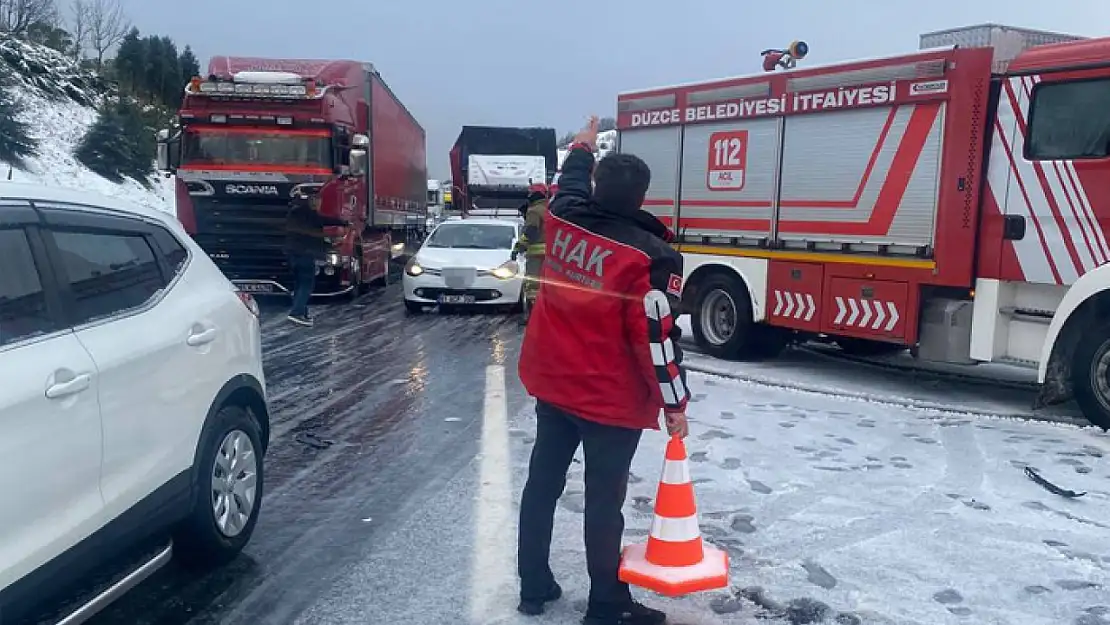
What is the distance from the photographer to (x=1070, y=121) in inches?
294

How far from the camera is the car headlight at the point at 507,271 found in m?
14.1

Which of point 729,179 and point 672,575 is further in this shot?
point 729,179

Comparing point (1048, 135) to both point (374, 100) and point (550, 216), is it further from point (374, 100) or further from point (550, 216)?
point (374, 100)

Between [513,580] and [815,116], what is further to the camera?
[815,116]

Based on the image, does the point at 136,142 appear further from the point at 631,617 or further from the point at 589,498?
the point at 631,617

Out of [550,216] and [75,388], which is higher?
[550,216]

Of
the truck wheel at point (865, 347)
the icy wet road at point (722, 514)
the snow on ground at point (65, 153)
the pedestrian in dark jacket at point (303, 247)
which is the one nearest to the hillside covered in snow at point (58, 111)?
the snow on ground at point (65, 153)

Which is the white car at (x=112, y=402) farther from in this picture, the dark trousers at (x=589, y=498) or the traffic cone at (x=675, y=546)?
the traffic cone at (x=675, y=546)

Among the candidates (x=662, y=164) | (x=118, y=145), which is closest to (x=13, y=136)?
(x=118, y=145)

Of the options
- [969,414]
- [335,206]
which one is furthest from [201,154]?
[969,414]

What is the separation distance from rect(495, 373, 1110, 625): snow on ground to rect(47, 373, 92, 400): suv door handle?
174 centimetres

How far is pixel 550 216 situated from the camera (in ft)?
12.9

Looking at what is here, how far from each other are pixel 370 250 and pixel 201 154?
3699 millimetres

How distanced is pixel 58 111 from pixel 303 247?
22420mm
